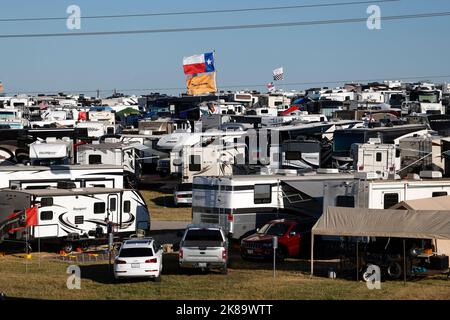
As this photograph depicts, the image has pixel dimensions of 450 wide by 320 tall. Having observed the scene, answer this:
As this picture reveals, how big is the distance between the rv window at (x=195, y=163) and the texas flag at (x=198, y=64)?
6409mm

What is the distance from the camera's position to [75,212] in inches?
1168

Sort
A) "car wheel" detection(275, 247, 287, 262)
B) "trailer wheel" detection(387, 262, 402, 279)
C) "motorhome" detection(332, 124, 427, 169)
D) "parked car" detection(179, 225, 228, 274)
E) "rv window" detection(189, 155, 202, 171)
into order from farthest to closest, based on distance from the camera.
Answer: "motorhome" detection(332, 124, 427, 169), "rv window" detection(189, 155, 202, 171), "car wheel" detection(275, 247, 287, 262), "parked car" detection(179, 225, 228, 274), "trailer wheel" detection(387, 262, 402, 279)

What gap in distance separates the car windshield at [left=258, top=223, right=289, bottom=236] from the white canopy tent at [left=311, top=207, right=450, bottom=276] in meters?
2.84

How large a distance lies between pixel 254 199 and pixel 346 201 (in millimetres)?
3168

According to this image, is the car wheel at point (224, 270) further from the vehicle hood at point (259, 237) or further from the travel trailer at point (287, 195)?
the travel trailer at point (287, 195)

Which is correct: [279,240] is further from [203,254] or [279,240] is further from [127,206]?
[127,206]

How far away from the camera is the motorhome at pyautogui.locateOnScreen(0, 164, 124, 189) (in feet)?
110

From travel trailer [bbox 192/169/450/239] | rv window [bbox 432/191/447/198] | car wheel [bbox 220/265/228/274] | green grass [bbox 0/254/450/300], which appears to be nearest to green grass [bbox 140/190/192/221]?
travel trailer [bbox 192/169/450/239]

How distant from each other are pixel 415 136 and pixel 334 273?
1961cm

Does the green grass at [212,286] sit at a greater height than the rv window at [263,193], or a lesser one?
lesser

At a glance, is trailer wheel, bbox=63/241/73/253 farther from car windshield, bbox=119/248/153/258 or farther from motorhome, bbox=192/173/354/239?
car windshield, bbox=119/248/153/258

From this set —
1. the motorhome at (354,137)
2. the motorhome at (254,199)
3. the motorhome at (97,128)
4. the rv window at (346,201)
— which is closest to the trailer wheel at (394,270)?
the rv window at (346,201)

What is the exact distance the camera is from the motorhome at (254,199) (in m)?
29.8

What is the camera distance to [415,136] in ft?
141
